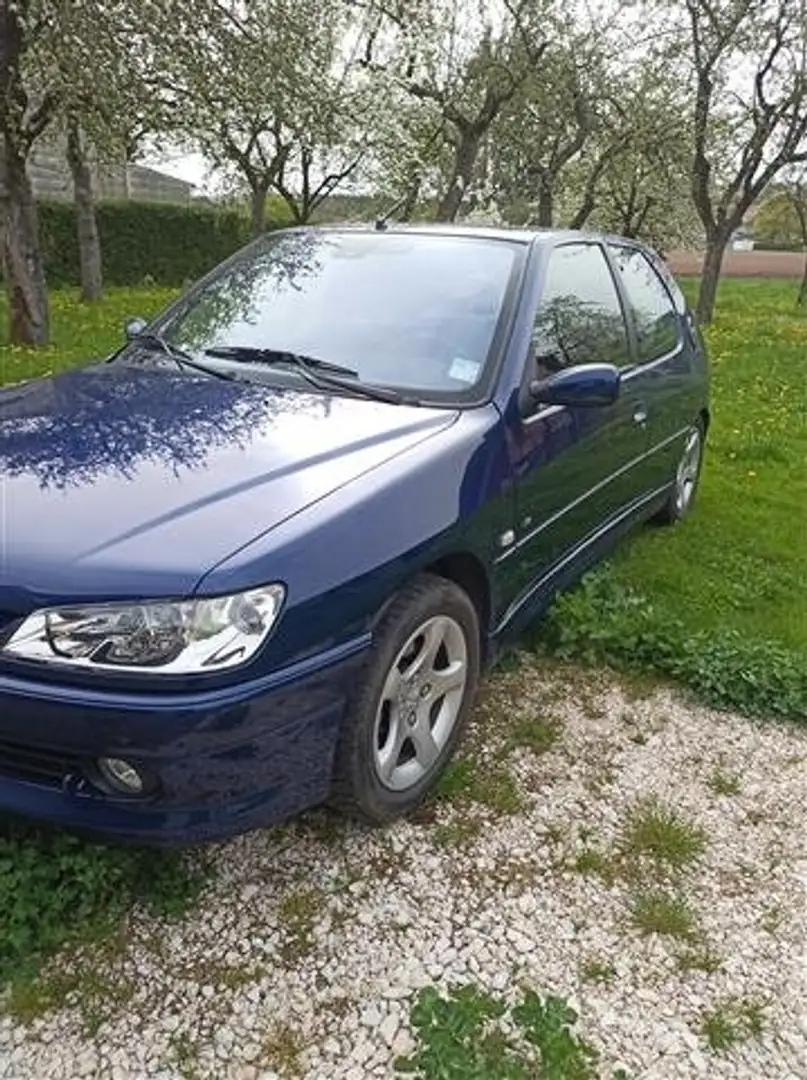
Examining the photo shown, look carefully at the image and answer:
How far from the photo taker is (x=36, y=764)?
2.00 m

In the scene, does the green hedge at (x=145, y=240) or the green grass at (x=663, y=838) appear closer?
the green grass at (x=663, y=838)

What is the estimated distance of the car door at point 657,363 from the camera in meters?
3.98

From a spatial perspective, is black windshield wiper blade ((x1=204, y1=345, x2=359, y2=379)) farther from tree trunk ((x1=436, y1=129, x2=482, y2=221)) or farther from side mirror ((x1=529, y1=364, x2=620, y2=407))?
tree trunk ((x1=436, y1=129, x2=482, y2=221))

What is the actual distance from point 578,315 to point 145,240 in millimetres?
18700

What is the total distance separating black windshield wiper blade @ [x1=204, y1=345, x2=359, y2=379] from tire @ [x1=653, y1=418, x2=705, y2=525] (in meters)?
2.42

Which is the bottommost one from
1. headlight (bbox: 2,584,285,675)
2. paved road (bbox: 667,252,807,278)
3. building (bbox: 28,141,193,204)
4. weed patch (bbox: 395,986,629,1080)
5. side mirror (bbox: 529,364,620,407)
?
paved road (bbox: 667,252,807,278)

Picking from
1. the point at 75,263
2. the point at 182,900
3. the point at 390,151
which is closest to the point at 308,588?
the point at 182,900

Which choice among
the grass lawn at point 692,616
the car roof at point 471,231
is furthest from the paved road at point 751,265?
Answer: the car roof at point 471,231

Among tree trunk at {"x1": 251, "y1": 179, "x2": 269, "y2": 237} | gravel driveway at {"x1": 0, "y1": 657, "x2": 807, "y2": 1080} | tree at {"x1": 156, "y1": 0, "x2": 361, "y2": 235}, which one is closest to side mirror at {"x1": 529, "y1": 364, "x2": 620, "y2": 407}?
→ gravel driveway at {"x1": 0, "y1": 657, "x2": 807, "y2": 1080}

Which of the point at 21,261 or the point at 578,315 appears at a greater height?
the point at 578,315

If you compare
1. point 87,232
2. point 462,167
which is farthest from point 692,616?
point 462,167

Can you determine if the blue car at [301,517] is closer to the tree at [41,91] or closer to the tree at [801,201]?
the tree at [41,91]

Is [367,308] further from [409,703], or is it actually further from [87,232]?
[87,232]

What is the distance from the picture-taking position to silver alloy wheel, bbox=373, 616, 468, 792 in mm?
2422
